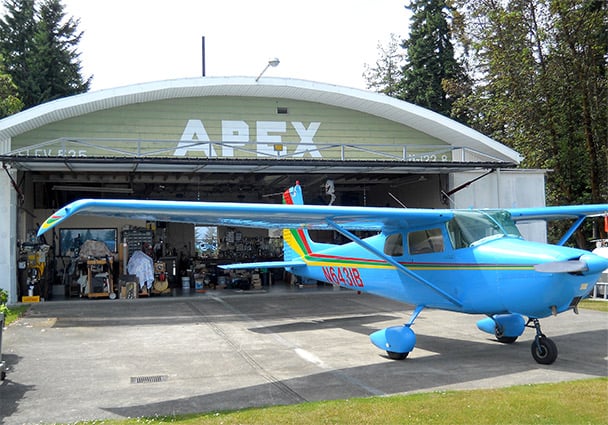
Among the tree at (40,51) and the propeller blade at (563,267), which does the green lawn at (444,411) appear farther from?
the tree at (40,51)

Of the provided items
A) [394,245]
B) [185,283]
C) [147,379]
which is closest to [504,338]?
[394,245]

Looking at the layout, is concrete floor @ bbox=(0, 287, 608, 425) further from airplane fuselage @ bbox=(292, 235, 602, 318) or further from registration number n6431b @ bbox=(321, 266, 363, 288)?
registration number n6431b @ bbox=(321, 266, 363, 288)

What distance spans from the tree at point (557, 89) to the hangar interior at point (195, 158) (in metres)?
6.44

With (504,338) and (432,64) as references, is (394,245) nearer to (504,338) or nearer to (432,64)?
(504,338)

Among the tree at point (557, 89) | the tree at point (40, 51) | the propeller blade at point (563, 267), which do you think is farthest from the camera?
the tree at point (40, 51)

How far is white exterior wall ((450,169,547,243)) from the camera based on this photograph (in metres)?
17.0

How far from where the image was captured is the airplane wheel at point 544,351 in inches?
278

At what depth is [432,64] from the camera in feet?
118

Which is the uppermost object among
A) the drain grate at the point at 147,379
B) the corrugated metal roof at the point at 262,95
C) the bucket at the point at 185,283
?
the corrugated metal roof at the point at 262,95

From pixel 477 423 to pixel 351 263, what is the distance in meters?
5.07

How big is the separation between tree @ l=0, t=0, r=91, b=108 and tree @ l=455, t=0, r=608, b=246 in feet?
88.2

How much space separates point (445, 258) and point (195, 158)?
26.4ft

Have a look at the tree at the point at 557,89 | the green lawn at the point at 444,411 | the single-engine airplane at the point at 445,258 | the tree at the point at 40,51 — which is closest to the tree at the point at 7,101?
the tree at the point at 40,51

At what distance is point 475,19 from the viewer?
1060 inches
